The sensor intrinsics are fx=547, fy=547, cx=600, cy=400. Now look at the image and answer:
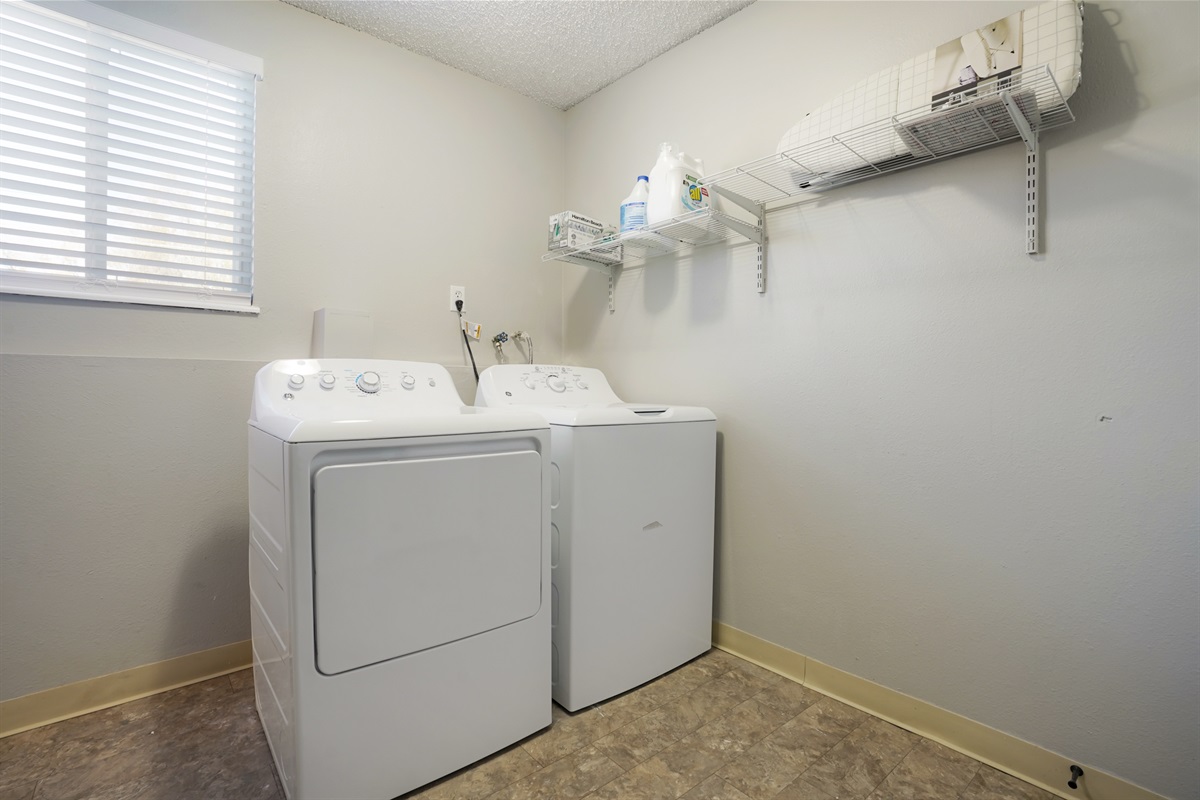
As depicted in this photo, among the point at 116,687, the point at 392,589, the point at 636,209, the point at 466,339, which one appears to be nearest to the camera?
the point at 392,589

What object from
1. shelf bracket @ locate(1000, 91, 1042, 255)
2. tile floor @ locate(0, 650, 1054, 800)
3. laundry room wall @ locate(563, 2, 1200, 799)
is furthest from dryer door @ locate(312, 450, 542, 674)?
shelf bracket @ locate(1000, 91, 1042, 255)

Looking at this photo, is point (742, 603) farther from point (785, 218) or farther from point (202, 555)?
point (202, 555)

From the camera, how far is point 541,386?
6.71 feet

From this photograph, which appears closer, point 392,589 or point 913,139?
point 392,589

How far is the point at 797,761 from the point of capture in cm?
137

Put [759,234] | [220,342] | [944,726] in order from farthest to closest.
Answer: [759,234], [220,342], [944,726]

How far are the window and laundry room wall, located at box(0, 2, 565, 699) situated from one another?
0.07 m

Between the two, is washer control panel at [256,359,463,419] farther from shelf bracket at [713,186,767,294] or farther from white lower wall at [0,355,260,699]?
shelf bracket at [713,186,767,294]

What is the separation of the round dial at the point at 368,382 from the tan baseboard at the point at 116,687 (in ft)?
3.18

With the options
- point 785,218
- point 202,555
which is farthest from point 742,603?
point 202,555

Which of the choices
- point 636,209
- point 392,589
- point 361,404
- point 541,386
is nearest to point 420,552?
point 392,589

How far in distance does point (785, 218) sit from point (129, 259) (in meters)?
2.04

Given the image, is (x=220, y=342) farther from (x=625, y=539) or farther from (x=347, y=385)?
(x=625, y=539)

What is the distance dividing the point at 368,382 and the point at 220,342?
0.56m
